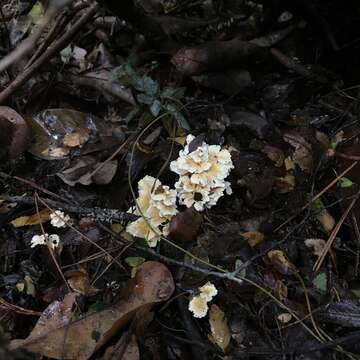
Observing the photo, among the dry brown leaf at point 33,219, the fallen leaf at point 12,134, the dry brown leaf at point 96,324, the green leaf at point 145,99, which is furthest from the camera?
the green leaf at point 145,99

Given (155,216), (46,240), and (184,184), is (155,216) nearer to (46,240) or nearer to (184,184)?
(184,184)

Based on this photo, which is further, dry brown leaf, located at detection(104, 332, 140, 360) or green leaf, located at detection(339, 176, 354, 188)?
green leaf, located at detection(339, 176, 354, 188)

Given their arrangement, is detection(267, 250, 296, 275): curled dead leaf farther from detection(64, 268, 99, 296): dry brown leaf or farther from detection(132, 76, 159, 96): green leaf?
detection(132, 76, 159, 96): green leaf

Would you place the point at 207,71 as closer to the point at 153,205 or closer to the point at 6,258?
the point at 153,205

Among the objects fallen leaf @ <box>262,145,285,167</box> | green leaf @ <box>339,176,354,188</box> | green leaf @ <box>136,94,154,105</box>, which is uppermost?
green leaf @ <box>136,94,154,105</box>

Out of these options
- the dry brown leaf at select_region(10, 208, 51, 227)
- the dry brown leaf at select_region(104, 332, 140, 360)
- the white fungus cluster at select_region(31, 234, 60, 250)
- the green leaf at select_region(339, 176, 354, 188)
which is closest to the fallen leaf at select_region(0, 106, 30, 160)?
the dry brown leaf at select_region(10, 208, 51, 227)

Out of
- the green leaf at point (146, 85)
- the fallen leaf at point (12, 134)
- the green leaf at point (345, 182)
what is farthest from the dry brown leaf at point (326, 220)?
the fallen leaf at point (12, 134)

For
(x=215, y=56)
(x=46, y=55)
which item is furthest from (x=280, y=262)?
(x=46, y=55)

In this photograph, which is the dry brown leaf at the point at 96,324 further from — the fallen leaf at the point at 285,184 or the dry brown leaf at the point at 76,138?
the dry brown leaf at the point at 76,138
